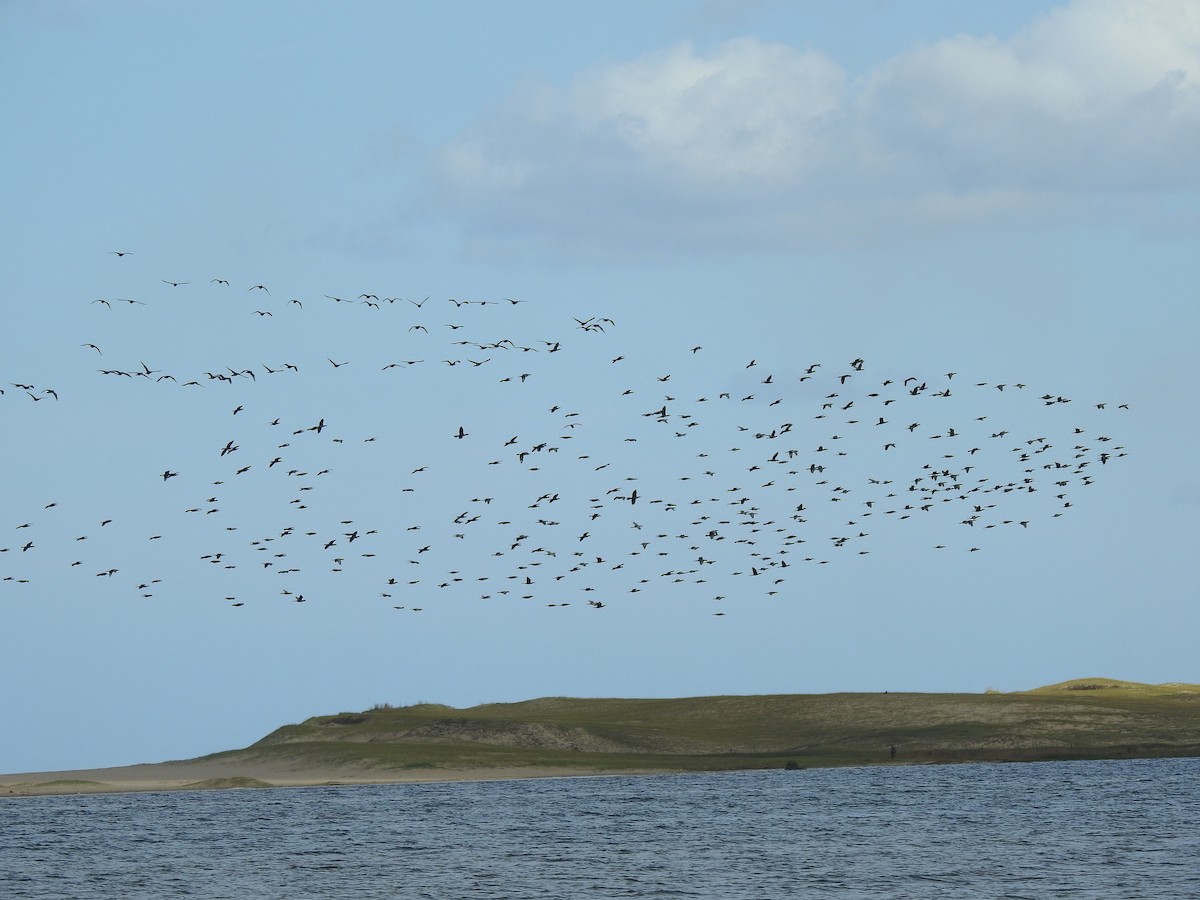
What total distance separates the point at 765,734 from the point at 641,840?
63727 mm

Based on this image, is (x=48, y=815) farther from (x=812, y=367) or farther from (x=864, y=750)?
(x=864, y=750)

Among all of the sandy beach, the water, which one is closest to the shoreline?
the sandy beach

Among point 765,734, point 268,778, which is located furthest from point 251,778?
point 765,734

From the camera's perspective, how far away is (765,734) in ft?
447

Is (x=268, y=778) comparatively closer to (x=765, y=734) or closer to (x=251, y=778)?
(x=251, y=778)

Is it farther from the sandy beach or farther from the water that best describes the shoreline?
the water

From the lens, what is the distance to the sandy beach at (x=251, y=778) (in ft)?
388

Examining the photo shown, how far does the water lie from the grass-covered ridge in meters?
10.0

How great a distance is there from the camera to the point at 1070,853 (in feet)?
217

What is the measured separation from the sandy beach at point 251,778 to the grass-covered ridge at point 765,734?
1611 mm

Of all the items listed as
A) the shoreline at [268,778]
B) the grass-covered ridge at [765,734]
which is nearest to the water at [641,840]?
the shoreline at [268,778]

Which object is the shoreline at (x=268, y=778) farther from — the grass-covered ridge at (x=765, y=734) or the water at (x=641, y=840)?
the water at (x=641, y=840)

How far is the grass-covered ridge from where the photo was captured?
124 meters

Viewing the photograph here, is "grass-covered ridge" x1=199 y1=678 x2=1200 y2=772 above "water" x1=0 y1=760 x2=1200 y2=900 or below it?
above
